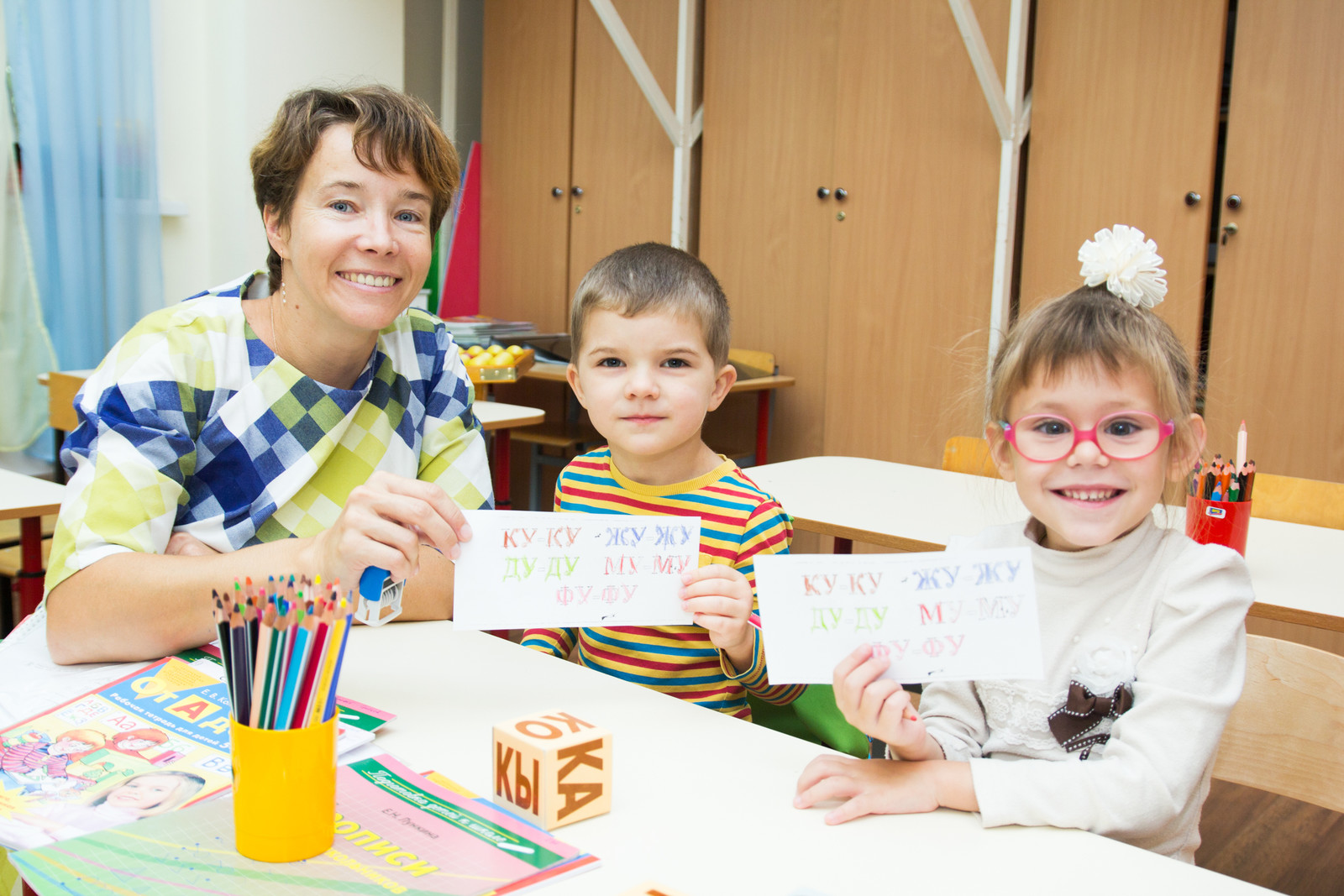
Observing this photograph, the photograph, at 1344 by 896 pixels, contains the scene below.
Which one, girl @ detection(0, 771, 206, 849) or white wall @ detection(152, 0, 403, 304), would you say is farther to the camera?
white wall @ detection(152, 0, 403, 304)

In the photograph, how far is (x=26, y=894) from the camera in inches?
→ 36.6

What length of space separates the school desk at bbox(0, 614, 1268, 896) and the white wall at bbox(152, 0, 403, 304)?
3.49 m

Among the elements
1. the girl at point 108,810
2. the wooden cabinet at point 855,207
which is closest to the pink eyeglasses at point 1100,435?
the girl at point 108,810

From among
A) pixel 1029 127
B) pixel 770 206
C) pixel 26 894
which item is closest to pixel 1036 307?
pixel 26 894

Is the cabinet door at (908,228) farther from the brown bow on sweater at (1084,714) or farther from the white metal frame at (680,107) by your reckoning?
the brown bow on sweater at (1084,714)

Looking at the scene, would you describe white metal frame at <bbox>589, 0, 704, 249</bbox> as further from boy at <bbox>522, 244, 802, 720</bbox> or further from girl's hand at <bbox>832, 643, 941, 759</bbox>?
girl's hand at <bbox>832, 643, 941, 759</bbox>

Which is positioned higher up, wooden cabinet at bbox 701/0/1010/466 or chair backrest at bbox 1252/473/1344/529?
wooden cabinet at bbox 701/0/1010/466

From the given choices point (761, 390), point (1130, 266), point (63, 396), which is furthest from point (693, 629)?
point (761, 390)

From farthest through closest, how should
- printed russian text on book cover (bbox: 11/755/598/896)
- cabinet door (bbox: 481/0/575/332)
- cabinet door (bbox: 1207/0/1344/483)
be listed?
cabinet door (bbox: 481/0/575/332), cabinet door (bbox: 1207/0/1344/483), printed russian text on book cover (bbox: 11/755/598/896)

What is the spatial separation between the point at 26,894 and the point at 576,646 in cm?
62

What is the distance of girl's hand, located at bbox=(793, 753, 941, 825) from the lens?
0.78 meters

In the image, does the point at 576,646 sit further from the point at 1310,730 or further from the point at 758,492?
the point at 1310,730

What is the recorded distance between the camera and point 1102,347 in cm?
96

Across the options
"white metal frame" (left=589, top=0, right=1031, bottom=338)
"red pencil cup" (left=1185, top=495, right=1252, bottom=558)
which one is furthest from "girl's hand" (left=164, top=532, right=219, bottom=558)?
"white metal frame" (left=589, top=0, right=1031, bottom=338)
